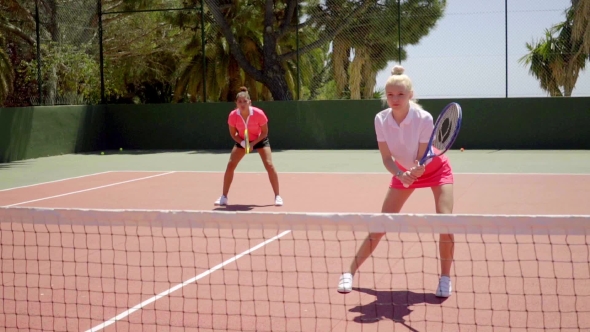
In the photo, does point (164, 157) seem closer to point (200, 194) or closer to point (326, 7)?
point (326, 7)

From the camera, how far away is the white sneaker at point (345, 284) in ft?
16.8

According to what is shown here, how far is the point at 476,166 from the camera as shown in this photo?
14.2m

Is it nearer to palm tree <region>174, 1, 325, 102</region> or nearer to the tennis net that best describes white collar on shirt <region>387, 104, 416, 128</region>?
the tennis net

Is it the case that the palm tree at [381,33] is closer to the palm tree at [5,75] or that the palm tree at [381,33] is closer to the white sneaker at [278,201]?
the white sneaker at [278,201]

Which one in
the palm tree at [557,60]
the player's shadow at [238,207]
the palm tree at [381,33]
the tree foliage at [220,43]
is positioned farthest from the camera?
the tree foliage at [220,43]

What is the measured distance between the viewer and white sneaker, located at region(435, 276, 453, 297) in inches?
196

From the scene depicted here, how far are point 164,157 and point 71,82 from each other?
5.33m

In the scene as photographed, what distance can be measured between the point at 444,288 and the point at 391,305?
36cm

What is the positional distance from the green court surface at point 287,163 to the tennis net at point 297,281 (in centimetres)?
701

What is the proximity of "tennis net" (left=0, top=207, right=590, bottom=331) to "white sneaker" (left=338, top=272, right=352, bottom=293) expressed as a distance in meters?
0.05

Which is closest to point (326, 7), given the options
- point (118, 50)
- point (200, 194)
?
point (200, 194)

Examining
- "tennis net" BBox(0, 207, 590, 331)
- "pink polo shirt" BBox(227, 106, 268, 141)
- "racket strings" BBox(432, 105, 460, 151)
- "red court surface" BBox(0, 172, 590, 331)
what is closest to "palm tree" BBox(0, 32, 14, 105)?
"pink polo shirt" BBox(227, 106, 268, 141)

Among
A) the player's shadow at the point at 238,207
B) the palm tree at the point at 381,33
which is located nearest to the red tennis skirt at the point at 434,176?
the player's shadow at the point at 238,207

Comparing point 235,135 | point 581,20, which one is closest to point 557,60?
point 581,20
